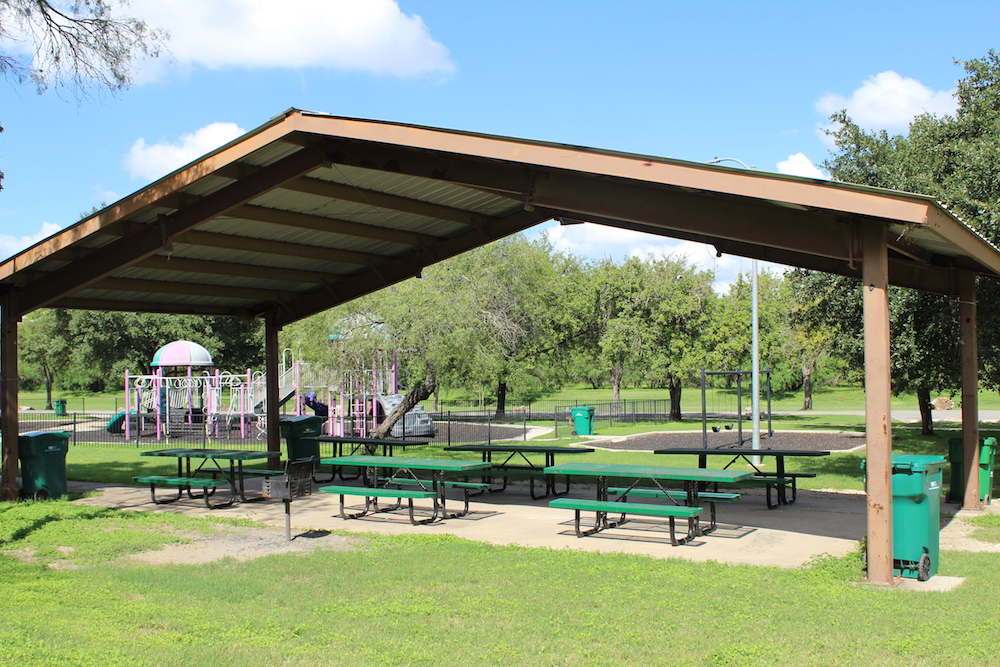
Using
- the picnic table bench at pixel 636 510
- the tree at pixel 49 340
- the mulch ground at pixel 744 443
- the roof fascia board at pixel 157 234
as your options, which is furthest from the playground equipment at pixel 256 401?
the tree at pixel 49 340

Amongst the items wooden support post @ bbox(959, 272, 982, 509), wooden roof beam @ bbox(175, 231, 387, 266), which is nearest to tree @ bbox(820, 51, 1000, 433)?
wooden support post @ bbox(959, 272, 982, 509)

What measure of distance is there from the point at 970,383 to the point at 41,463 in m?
13.8

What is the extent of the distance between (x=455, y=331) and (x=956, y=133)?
1136cm

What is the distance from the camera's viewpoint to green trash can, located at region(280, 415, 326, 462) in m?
16.4

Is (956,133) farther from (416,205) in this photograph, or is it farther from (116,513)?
(116,513)

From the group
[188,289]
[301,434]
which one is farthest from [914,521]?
[188,289]

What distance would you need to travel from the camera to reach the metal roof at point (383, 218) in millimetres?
7605

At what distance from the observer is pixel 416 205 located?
480 inches

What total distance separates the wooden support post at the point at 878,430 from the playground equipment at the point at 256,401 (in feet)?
53.1

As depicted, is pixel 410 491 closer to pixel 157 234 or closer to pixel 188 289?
pixel 157 234

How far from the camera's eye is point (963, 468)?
11352mm

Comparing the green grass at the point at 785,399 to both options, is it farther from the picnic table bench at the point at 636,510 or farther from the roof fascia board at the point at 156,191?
the picnic table bench at the point at 636,510

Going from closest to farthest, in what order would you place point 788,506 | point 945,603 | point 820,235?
point 945,603 → point 820,235 → point 788,506

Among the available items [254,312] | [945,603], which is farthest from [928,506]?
[254,312]
